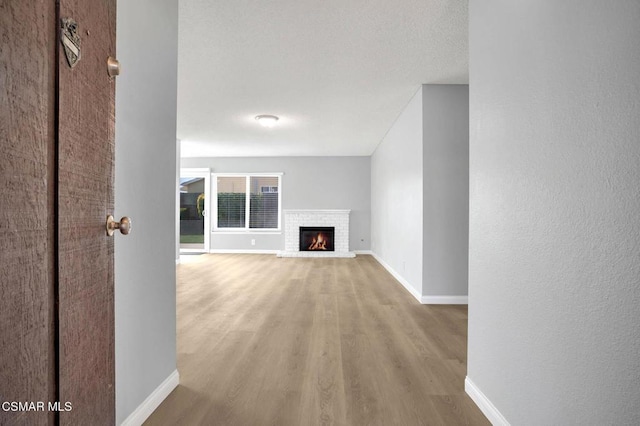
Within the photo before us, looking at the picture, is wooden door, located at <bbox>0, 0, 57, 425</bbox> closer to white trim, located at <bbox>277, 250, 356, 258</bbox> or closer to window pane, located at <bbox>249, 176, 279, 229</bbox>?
white trim, located at <bbox>277, 250, 356, 258</bbox>

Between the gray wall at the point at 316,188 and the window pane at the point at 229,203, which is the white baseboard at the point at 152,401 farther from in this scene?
the window pane at the point at 229,203

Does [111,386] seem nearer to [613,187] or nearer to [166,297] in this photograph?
[166,297]

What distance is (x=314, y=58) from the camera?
129 inches

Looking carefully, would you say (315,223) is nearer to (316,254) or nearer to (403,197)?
(316,254)

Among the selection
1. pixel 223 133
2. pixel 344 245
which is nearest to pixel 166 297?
pixel 223 133

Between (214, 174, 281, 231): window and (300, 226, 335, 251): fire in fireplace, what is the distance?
2.67 ft

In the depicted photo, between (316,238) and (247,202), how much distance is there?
2110mm

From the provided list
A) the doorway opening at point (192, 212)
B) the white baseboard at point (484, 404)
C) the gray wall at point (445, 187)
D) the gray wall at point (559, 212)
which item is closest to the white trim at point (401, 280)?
the gray wall at point (445, 187)

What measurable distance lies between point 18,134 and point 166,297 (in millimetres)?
1476

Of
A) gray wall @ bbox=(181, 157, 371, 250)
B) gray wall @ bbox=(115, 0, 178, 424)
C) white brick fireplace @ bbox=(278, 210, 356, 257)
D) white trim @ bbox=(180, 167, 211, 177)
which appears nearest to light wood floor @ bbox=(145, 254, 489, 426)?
gray wall @ bbox=(115, 0, 178, 424)

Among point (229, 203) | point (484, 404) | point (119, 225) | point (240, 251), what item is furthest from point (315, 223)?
point (119, 225)

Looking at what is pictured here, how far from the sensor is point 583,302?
114 cm

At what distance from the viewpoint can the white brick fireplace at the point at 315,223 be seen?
8.69 metres

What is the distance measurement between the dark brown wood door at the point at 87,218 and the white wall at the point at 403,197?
11.7ft
